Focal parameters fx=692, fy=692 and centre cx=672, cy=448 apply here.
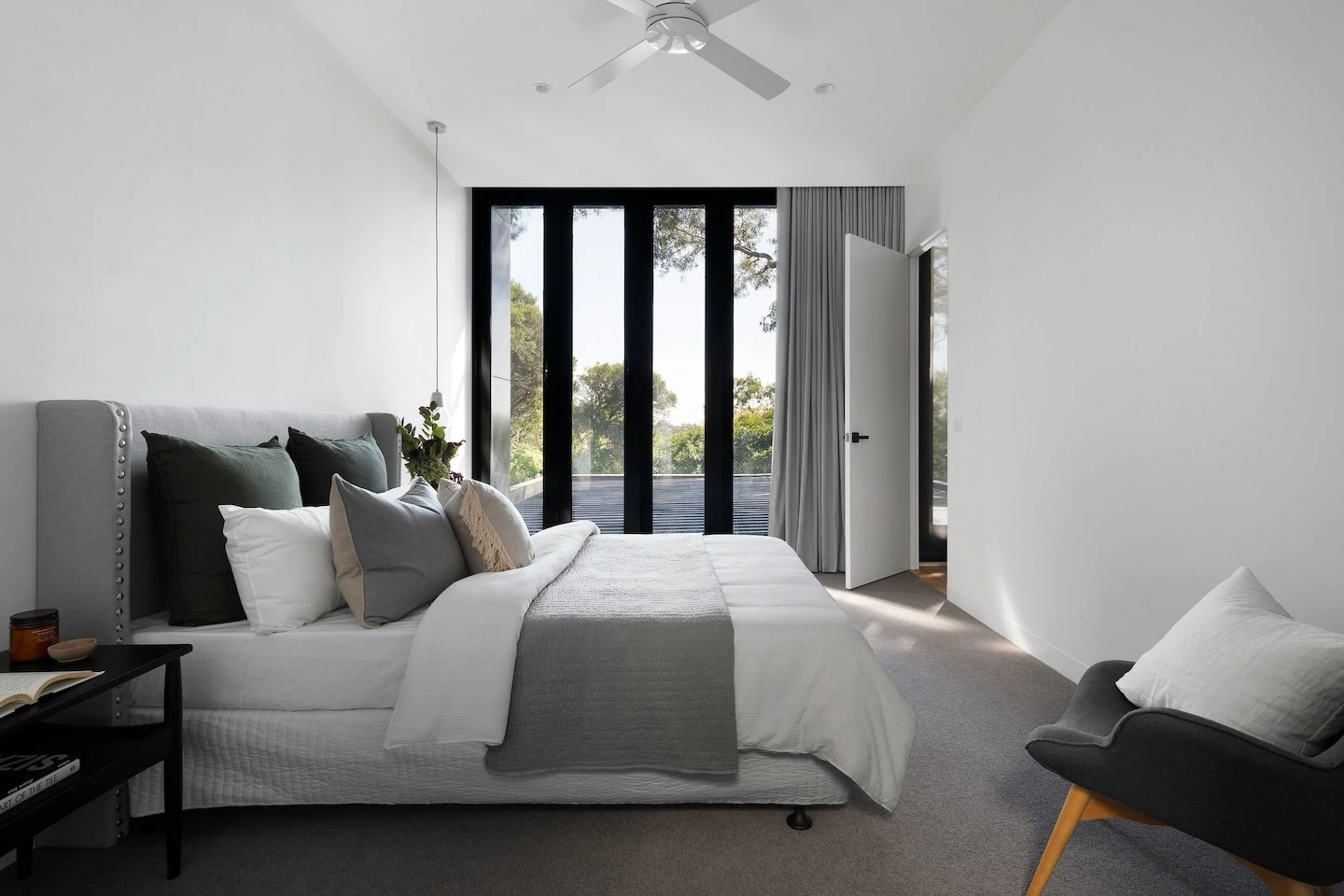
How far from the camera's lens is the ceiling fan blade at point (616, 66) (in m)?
2.69

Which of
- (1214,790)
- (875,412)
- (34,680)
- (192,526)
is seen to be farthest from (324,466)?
(875,412)

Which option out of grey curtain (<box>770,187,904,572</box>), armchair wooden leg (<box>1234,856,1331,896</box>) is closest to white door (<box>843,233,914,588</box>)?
grey curtain (<box>770,187,904,572</box>)

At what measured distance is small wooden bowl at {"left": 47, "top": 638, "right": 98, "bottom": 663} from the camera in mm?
1459

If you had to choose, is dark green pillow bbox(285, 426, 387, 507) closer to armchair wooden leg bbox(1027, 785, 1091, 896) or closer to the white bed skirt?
the white bed skirt

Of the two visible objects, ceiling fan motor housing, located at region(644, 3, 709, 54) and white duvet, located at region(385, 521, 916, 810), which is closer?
white duvet, located at region(385, 521, 916, 810)

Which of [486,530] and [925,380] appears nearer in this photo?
[486,530]

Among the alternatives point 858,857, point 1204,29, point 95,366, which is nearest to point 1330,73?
point 1204,29

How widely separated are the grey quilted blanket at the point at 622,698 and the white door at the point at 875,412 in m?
2.71

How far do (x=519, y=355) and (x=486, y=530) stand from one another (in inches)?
122

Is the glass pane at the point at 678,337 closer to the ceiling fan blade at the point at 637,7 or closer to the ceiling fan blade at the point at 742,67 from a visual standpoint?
the ceiling fan blade at the point at 742,67

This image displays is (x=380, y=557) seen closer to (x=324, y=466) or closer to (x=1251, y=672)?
(x=324, y=466)

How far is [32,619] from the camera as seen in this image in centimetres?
148

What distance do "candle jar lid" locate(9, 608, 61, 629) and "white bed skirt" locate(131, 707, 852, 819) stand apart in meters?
0.36

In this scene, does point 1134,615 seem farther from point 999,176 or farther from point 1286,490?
point 999,176
